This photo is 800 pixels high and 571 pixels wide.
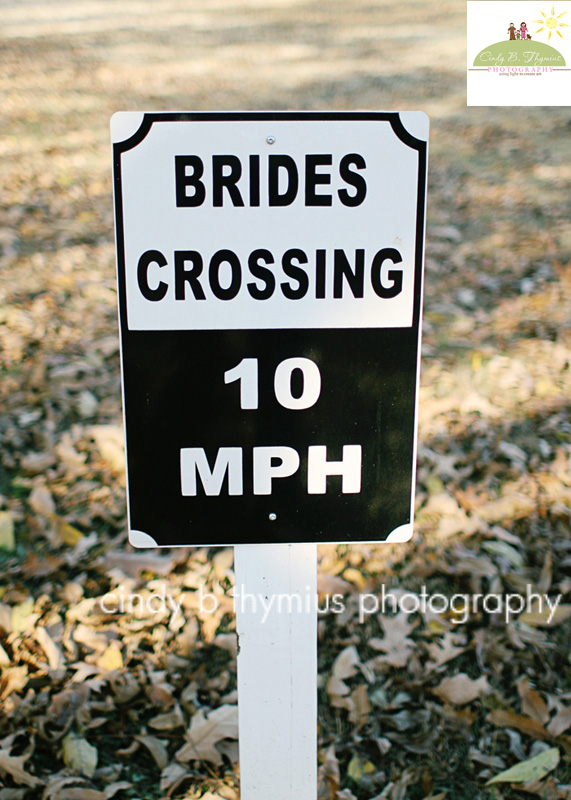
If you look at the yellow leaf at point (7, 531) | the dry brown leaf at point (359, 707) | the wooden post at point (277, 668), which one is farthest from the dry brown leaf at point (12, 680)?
the wooden post at point (277, 668)

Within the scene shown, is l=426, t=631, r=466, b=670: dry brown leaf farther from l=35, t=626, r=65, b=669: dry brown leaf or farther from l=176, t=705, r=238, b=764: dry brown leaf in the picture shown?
l=35, t=626, r=65, b=669: dry brown leaf

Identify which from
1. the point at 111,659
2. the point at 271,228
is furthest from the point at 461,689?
the point at 271,228

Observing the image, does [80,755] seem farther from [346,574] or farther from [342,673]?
[346,574]

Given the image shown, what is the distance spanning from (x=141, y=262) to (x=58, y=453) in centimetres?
242

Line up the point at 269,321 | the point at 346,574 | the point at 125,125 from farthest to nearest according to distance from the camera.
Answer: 1. the point at 346,574
2. the point at 269,321
3. the point at 125,125

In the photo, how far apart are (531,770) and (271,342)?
6.27 ft

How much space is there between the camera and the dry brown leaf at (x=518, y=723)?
8.44 feet

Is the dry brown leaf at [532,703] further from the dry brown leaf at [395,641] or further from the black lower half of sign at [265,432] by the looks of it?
the black lower half of sign at [265,432]

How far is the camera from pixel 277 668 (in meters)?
1.46

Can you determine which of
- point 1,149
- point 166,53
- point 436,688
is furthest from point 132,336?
point 166,53

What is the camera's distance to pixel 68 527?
3203mm

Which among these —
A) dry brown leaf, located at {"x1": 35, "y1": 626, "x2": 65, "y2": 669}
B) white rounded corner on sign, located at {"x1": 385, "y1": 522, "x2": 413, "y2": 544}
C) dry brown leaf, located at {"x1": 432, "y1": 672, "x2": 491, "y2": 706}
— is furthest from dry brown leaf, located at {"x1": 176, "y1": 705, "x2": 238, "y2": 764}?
white rounded corner on sign, located at {"x1": 385, "y1": 522, "x2": 413, "y2": 544}

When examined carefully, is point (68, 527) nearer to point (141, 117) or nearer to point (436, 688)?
point (436, 688)

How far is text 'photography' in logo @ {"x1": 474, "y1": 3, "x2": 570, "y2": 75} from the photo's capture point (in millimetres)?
5559
